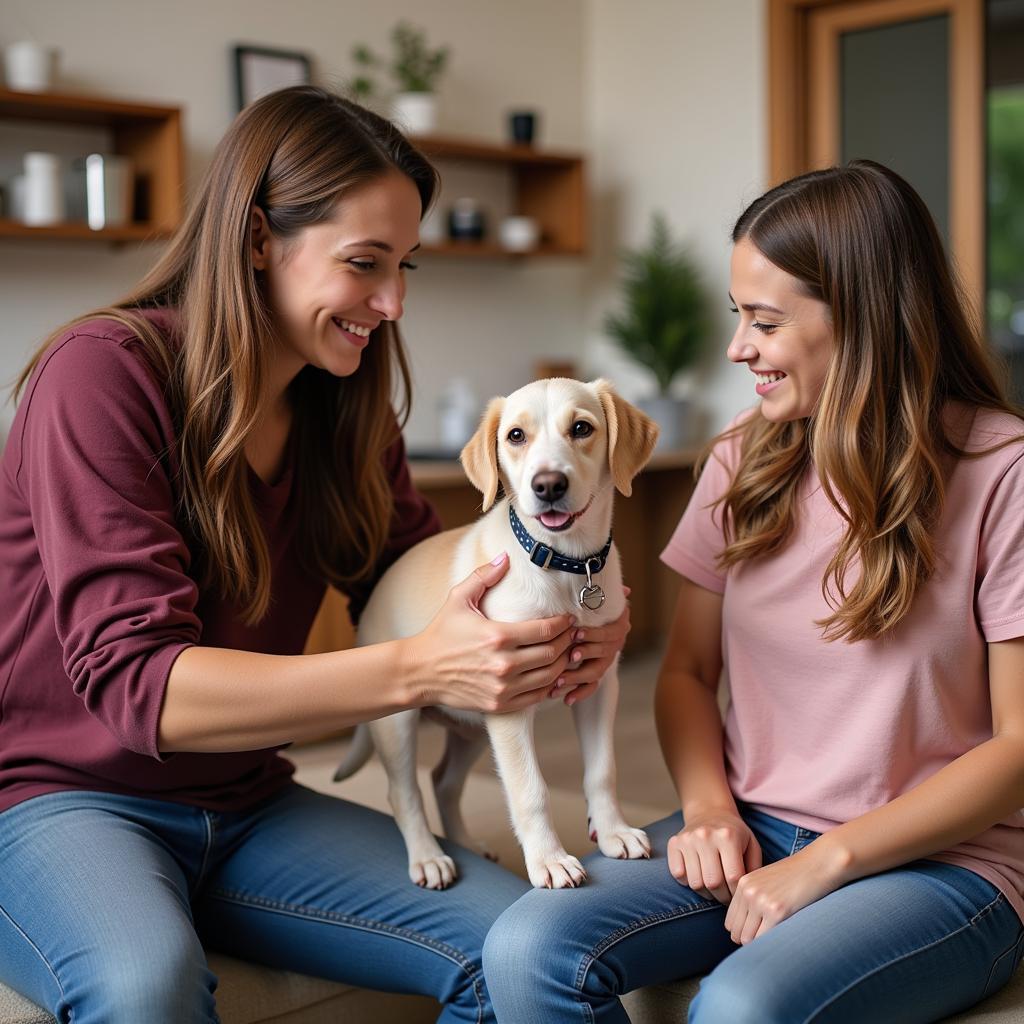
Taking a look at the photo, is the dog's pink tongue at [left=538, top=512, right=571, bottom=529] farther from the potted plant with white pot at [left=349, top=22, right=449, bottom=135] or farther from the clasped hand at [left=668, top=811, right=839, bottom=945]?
the potted plant with white pot at [left=349, top=22, right=449, bottom=135]

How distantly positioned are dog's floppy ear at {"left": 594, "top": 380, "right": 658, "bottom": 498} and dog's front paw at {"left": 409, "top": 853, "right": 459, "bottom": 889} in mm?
538

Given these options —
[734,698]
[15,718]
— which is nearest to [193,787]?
[15,718]

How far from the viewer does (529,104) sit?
17.9 ft

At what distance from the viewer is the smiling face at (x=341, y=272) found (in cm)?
160

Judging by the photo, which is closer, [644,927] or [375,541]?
[644,927]

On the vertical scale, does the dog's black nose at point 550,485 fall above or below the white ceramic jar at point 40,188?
below

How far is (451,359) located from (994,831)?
400 cm

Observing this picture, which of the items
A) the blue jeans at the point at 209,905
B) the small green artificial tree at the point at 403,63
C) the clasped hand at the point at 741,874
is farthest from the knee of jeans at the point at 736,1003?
the small green artificial tree at the point at 403,63

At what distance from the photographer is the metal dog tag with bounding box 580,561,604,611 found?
1560 mm

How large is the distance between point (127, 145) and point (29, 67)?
1.36 feet

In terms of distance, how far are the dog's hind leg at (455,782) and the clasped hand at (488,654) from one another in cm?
44

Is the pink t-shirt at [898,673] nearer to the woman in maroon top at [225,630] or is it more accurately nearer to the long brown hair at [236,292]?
the woman in maroon top at [225,630]

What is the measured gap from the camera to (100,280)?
415cm

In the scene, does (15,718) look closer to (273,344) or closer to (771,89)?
(273,344)
